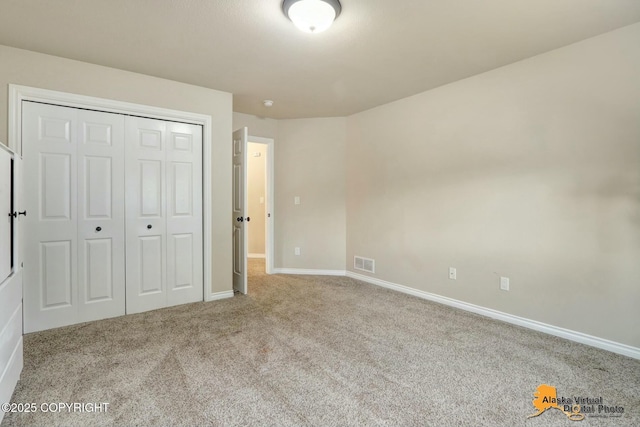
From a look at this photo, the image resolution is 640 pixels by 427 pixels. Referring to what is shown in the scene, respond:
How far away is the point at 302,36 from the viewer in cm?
245

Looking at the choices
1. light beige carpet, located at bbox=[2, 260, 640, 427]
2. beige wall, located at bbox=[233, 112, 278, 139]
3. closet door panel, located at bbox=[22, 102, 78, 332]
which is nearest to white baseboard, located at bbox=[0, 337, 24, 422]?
light beige carpet, located at bbox=[2, 260, 640, 427]

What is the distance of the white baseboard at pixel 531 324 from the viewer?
2.36m

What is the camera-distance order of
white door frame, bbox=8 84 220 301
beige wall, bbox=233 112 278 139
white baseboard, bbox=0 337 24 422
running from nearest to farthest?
white baseboard, bbox=0 337 24 422 < white door frame, bbox=8 84 220 301 < beige wall, bbox=233 112 278 139

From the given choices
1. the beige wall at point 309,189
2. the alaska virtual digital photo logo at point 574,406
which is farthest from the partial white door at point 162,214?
the alaska virtual digital photo logo at point 574,406

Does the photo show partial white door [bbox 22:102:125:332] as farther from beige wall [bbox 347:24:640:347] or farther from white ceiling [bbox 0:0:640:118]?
beige wall [bbox 347:24:640:347]

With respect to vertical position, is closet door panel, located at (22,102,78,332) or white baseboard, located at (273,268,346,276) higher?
closet door panel, located at (22,102,78,332)

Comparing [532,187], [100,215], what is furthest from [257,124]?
[532,187]

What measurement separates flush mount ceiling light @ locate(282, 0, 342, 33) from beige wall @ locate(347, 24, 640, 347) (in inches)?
73.8

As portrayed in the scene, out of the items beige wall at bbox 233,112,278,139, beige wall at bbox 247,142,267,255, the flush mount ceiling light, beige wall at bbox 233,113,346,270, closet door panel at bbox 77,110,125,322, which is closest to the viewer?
the flush mount ceiling light

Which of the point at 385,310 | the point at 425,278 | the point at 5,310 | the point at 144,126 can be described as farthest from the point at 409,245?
the point at 5,310

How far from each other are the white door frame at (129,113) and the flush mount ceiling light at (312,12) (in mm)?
1801

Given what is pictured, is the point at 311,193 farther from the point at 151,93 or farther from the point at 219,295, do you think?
the point at 151,93

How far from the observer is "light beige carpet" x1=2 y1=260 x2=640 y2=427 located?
5.46 feet

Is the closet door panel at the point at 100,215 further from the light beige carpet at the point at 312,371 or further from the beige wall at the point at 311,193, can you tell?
the beige wall at the point at 311,193
